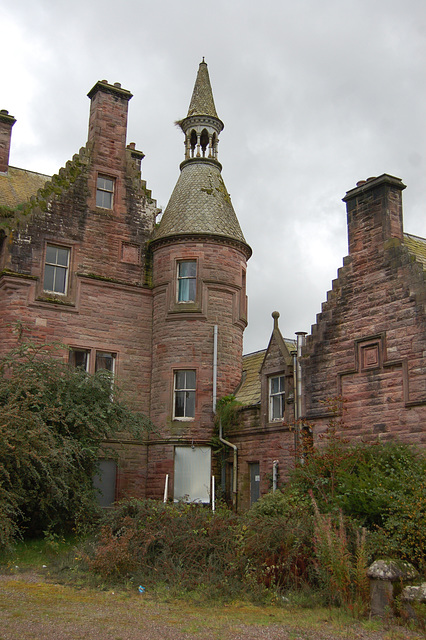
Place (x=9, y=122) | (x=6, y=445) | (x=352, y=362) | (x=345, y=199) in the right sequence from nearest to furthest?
(x=6, y=445)
(x=352, y=362)
(x=345, y=199)
(x=9, y=122)

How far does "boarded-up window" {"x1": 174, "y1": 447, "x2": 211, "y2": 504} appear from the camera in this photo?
2181 cm

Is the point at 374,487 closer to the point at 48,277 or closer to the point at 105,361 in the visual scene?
the point at 105,361

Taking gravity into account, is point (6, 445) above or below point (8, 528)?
above

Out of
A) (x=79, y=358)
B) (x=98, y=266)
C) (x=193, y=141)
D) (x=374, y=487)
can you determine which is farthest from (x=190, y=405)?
(x=193, y=141)

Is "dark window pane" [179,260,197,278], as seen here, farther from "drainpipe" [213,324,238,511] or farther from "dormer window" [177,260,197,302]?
"drainpipe" [213,324,238,511]

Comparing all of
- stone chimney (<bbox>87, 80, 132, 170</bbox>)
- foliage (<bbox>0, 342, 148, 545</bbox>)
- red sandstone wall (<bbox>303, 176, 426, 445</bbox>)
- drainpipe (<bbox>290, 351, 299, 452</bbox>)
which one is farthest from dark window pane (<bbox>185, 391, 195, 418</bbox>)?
stone chimney (<bbox>87, 80, 132, 170</bbox>)

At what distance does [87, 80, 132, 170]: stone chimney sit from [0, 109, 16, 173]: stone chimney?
3825mm

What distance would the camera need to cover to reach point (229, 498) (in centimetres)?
2186

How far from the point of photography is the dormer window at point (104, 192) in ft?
80.1

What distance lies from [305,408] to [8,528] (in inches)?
338

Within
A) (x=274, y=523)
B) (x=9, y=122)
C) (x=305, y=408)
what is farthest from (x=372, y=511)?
(x=9, y=122)

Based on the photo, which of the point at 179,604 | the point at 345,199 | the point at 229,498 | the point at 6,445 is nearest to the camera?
the point at 179,604

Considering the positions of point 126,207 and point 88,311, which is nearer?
point 88,311

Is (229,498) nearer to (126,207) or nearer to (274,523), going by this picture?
(274,523)
